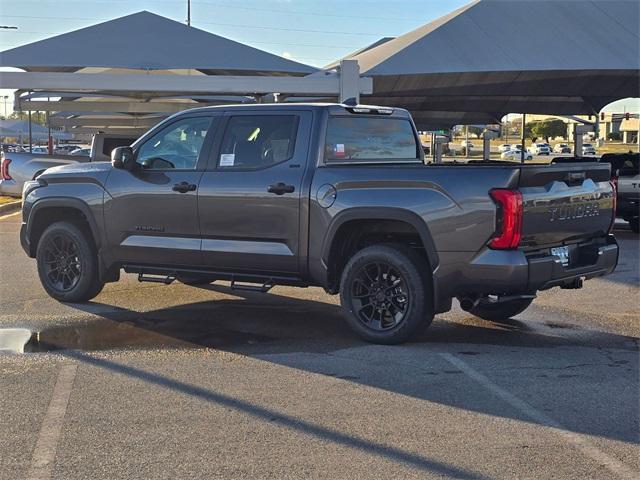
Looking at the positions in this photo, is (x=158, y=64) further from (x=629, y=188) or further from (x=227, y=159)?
(x=629, y=188)

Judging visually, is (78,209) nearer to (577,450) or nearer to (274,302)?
(274,302)

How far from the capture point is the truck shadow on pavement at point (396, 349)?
17.5 ft

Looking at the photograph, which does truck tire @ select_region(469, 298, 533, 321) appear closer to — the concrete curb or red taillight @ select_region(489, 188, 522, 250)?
red taillight @ select_region(489, 188, 522, 250)

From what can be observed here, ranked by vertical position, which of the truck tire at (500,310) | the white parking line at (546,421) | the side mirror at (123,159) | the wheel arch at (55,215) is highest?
the side mirror at (123,159)

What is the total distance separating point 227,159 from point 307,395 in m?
2.77

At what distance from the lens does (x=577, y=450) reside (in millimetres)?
4516

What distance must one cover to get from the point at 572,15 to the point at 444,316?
48.2ft

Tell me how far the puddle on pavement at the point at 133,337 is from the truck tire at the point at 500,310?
2.19 m

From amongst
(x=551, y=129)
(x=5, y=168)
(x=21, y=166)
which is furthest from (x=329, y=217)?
(x=551, y=129)

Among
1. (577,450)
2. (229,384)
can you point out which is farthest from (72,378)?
(577,450)

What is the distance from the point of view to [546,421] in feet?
16.4

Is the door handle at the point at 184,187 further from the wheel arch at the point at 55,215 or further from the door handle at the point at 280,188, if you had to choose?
the wheel arch at the point at 55,215

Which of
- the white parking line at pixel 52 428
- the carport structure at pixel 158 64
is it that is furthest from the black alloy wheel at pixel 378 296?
the carport structure at pixel 158 64

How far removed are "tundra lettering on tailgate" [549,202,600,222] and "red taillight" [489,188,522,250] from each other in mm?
416
